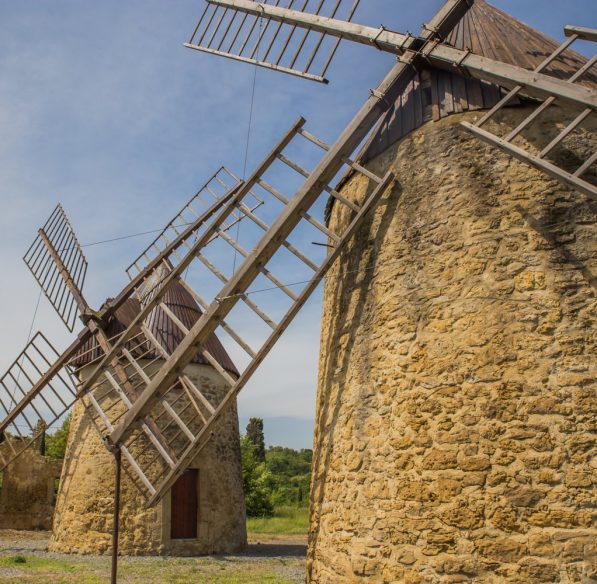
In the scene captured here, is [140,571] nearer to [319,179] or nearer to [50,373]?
[50,373]

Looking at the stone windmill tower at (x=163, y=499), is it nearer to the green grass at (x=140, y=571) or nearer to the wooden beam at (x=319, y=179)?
the green grass at (x=140, y=571)

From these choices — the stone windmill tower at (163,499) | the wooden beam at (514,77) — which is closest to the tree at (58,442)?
the stone windmill tower at (163,499)

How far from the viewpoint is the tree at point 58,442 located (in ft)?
76.6

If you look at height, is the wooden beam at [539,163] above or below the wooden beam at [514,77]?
below

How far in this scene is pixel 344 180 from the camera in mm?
7020

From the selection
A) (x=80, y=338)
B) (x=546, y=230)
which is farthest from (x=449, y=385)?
(x=80, y=338)

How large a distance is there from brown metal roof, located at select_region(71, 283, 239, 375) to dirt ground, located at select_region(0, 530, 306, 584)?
3.95 meters

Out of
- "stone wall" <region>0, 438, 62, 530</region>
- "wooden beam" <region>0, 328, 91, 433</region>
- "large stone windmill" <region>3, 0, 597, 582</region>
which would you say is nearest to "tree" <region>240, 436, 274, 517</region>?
"stone wall" <region>0, 438, 62, 530</region>

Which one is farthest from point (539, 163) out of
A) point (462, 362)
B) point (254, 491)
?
point (254, 491)

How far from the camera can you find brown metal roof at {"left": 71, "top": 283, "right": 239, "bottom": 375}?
1322 centimetres

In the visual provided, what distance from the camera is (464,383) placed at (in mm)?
5008

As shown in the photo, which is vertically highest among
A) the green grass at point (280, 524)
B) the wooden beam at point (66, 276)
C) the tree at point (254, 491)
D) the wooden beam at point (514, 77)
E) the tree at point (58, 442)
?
the wooden beam at point (66, 276)

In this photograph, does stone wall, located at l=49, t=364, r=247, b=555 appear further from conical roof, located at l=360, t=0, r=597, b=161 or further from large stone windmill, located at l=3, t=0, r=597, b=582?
conical roof, located at l=360, t=0, r=597, b=161

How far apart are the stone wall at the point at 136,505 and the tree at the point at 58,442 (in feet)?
36.8
